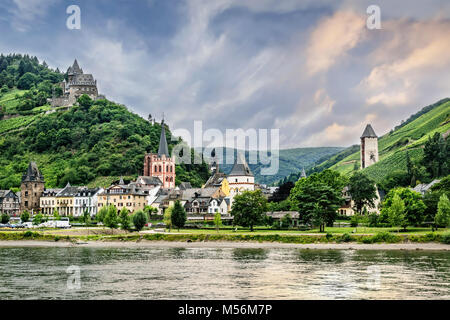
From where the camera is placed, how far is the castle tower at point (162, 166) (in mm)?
155750

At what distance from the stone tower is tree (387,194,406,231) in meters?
93.3

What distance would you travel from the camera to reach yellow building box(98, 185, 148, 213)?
12712 cm

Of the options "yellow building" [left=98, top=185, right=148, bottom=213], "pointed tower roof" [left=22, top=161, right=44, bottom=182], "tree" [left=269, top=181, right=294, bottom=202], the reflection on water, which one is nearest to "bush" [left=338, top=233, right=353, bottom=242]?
the reflection on water

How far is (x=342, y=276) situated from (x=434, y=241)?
30.5 metres

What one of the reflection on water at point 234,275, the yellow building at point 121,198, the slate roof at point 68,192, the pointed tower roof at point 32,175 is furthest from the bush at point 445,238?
the pointed tower roof at point 32,175

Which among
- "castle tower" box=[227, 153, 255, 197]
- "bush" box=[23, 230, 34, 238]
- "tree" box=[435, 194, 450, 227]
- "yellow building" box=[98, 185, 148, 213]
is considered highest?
"castle tower" box=[227, 153, 255, 197]

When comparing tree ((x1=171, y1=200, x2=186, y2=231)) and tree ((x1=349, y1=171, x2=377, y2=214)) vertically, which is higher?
tree ((x1=349, y1=171, x2=377, y2=214))

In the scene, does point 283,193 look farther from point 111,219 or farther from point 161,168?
point 161,168

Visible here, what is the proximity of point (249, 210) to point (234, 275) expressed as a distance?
44163 mm

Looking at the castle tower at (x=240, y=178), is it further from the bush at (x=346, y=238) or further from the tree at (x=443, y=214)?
the tree at (x=443, y=214)

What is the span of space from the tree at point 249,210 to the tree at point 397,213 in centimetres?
2164

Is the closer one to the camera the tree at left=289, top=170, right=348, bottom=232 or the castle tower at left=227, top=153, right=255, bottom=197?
the tree at left=289, top=170, right=348, bottom=232

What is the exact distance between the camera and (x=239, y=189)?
399 ft

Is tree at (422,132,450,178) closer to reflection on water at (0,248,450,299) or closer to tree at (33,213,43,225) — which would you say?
reflection on water at (0,248,450,299)
